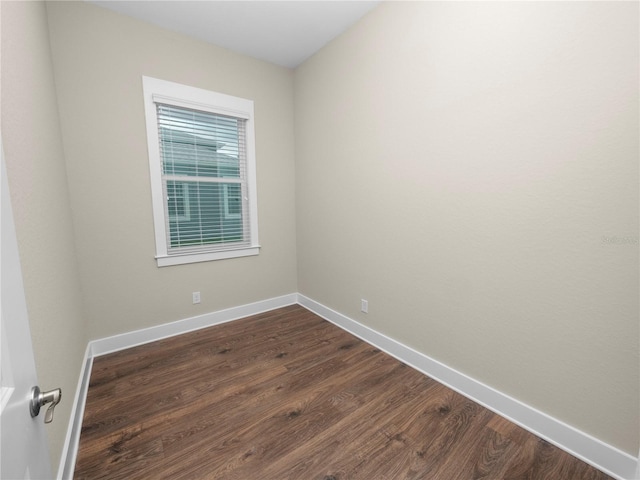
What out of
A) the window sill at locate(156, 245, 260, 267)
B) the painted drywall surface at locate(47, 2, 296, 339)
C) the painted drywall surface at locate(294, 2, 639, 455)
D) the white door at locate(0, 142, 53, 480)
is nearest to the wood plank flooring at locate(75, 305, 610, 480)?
the painted drywall surface at locate(294, 2, 639, 455)

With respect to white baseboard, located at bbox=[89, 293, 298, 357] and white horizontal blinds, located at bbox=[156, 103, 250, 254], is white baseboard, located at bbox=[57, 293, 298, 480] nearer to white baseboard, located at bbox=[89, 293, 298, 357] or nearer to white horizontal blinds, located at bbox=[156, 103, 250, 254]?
white baseboard, located at bbox=[89, 293, 298, 357]

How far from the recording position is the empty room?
1258mm

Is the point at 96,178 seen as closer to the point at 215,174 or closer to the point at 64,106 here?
the point at 64,106

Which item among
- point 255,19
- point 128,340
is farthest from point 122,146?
point 128,340

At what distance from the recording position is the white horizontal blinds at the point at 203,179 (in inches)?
100

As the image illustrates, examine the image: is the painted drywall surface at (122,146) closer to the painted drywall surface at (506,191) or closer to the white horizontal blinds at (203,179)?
the white horizontal blinds at (203,179)

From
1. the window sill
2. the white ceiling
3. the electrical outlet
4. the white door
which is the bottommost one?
the electrical outlet

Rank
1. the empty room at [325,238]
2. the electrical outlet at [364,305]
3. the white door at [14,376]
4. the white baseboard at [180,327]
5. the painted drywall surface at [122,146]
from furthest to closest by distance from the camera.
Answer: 1. the electrical outlet at [364,305]
2. the white baseboard at [180,327]
3. the painted drywall surface at [122,146]
4. the empty room at [325,238]
5. the white door at [14,376]

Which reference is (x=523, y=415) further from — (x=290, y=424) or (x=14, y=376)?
(x=14, y=376)

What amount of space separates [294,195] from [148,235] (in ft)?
5.07

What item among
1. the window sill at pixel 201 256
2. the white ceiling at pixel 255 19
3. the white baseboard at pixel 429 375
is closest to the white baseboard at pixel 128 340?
the white baseboard at pixel 429 375

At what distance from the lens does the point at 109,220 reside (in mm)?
2273

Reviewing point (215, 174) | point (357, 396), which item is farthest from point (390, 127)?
point (357, 396)

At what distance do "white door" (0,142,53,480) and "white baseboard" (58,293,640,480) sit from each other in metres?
1.04
